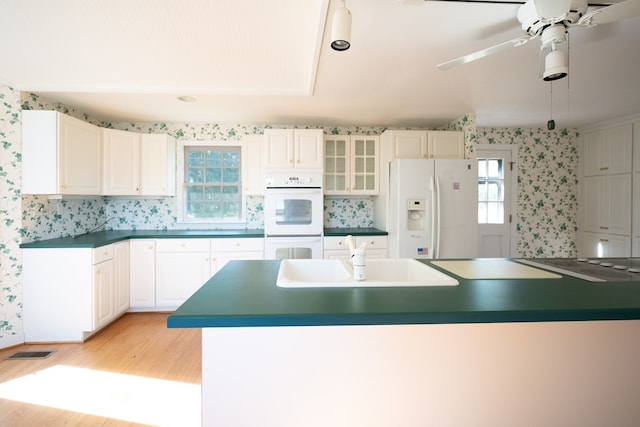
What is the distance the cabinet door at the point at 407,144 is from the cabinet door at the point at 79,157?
3229mm

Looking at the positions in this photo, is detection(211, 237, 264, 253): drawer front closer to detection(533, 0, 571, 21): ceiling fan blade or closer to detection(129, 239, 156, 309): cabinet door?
detection(129, 239, 156, 309): cabinet door

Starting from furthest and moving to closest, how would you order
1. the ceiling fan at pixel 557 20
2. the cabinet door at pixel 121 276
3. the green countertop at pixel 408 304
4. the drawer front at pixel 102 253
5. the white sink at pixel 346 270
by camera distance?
1. the cabinet door at pixel 121 276
2. the drawer front at pixel 102 253
3. the white sink at pixel 346 270
4. the ceiling fan at pixel 557 20
5. the green countertop at pixel 408 304

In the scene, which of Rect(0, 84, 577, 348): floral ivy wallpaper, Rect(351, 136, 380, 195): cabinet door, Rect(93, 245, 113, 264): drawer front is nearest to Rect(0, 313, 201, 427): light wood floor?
Rect(0, 84, 577, 348): floral ivy wallpaper

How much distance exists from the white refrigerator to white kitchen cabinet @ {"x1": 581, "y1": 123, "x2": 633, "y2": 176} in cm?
199

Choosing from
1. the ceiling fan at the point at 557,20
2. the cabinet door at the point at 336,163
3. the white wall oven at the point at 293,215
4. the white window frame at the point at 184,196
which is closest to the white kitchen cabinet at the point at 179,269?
the white window frame at the point at 184,196

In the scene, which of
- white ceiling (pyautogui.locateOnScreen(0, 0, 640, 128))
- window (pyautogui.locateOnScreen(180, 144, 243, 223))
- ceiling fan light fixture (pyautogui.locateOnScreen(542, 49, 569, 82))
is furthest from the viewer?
window (pyautogui.locateOnScreen(180, 144, 243, 223))

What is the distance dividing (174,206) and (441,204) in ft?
10.5

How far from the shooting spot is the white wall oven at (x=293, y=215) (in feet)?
11.3

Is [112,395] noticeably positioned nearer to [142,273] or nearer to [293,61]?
[142,273]

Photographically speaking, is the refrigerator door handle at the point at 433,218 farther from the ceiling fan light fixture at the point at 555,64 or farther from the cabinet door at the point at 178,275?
the cabinet door at the point at 178,275

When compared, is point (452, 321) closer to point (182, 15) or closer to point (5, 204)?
point (182, 15)

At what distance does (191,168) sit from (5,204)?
5.79 ft

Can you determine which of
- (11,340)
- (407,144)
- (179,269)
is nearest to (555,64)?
(407,144)

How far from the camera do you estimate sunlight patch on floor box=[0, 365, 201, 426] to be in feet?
6.03
